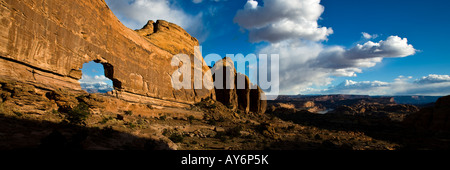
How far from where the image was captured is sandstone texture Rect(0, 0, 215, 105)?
12.2m

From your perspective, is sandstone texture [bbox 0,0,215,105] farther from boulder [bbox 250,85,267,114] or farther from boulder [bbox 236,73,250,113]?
boulder [bbox 250,85,267,114]

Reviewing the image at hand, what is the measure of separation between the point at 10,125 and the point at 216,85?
40893 millimetres

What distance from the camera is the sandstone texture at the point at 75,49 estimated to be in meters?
12.2

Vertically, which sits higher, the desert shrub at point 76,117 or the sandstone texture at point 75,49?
the sandstone texture at point 75,49

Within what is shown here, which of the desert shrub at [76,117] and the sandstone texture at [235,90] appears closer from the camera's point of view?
the desert shrub at [76,117]

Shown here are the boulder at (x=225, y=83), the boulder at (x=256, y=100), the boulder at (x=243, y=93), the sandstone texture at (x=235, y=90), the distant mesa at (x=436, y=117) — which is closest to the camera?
the distant mesa at (x=436, y=117)

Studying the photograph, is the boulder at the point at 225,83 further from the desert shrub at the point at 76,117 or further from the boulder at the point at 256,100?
the desert shrub at the point at 76,117

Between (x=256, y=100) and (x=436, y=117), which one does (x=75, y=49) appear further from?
(x=436, y=117)

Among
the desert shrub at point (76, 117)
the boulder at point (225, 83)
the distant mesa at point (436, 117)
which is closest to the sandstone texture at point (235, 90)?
the boulder at point (225, 83)

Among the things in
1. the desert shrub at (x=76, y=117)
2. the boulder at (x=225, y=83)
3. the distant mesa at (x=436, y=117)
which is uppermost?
the boulder at (x=225, y=83)

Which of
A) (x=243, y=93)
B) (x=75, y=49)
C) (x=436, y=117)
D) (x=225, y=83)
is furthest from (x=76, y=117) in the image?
(x=436, y=117)

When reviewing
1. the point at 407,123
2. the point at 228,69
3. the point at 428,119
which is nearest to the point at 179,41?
the point at 228,69

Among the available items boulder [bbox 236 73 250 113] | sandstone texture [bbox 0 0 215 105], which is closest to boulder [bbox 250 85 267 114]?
boulder [bbox 236 73 250 113]

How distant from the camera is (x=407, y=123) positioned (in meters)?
40.0
